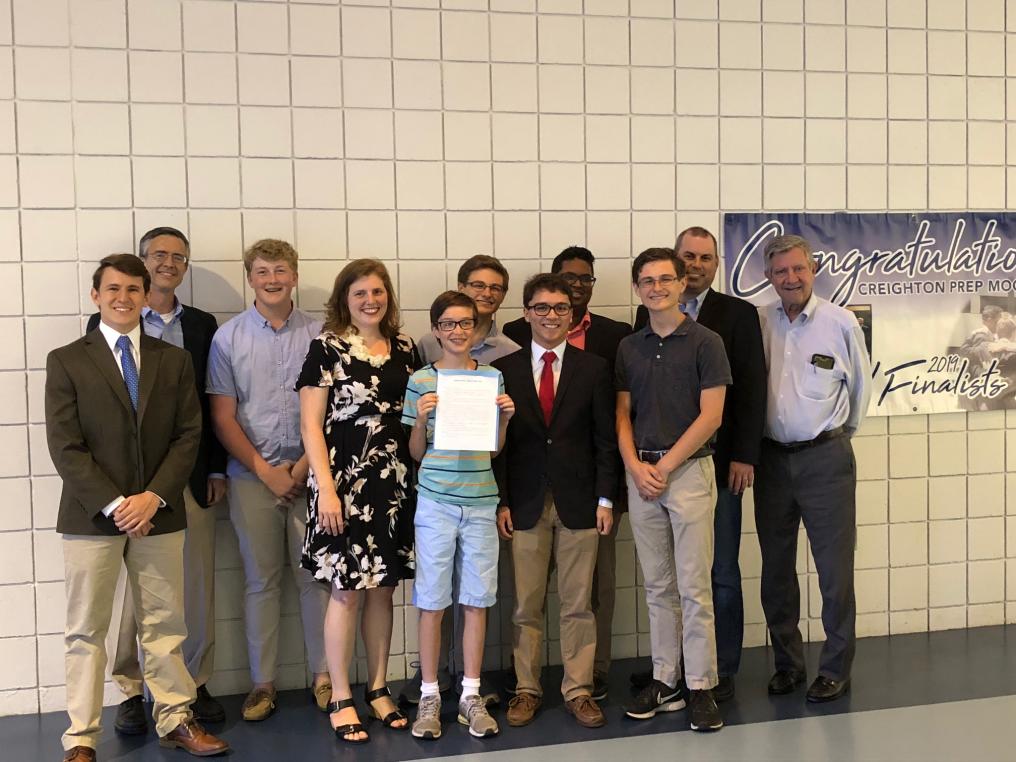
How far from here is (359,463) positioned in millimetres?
3463

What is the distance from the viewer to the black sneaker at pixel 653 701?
143 inches

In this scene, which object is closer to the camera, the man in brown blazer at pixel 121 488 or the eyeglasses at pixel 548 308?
the man in brown blazer at pixel 121 488

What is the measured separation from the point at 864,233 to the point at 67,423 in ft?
11.7

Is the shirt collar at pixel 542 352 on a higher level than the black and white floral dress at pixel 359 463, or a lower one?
higher

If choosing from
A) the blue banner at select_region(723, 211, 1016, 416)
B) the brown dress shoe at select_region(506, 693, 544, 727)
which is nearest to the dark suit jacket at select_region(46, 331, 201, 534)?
the brown dress shoe at select_region(506, 693, 544, 727)

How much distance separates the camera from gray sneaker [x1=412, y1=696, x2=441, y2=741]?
11.4ft

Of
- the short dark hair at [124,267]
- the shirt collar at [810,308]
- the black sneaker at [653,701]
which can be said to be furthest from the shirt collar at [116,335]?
the shirt collar at [810,308]

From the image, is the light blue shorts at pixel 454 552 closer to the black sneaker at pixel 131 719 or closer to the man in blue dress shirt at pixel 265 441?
the man in blue dress shirt at pixel 265 441

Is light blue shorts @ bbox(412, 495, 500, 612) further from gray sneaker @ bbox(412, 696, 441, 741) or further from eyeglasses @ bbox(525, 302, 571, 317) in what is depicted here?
eyeglasses @ bbox(525, 302, 571, 317)

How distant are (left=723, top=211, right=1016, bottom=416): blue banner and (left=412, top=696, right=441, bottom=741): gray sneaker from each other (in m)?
2.27

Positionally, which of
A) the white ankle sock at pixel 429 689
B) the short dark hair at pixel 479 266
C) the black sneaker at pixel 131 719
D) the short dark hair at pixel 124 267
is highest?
the short dark hair at pixel 479 266

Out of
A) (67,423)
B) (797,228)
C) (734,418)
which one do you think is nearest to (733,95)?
(797,228)

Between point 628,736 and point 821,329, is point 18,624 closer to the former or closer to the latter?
point 628,736

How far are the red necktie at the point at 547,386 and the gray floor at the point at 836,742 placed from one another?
1.18 metres
